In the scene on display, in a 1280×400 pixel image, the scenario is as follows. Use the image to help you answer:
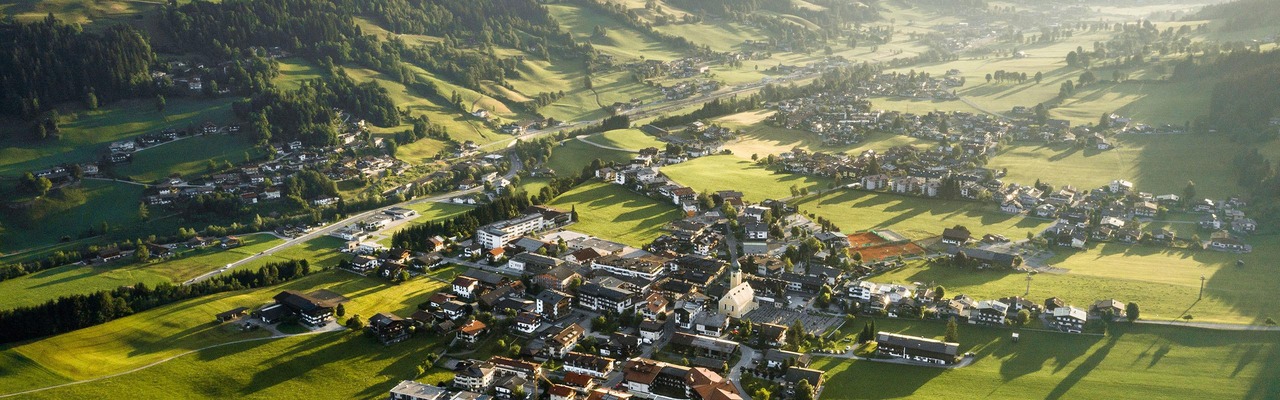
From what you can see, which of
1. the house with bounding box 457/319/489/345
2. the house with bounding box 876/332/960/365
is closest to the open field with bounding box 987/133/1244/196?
the house with bounding box 876/332/960/365

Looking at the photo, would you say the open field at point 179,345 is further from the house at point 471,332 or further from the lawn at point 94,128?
the lawn at point 94,128

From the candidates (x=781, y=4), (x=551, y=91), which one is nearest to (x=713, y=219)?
(x=551, y=91)

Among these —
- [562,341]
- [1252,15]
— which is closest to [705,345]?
[562,341]

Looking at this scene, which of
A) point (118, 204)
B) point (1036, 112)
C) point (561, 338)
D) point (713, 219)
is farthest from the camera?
point (1036, 112)

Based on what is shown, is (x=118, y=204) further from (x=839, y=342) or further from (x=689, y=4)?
(x=689, y=4)

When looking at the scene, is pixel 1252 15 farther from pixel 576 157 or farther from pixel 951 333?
pixel 951 333

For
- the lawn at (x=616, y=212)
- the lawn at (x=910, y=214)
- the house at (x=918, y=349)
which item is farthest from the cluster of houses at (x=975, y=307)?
the lawn at (x=616, y=212)
